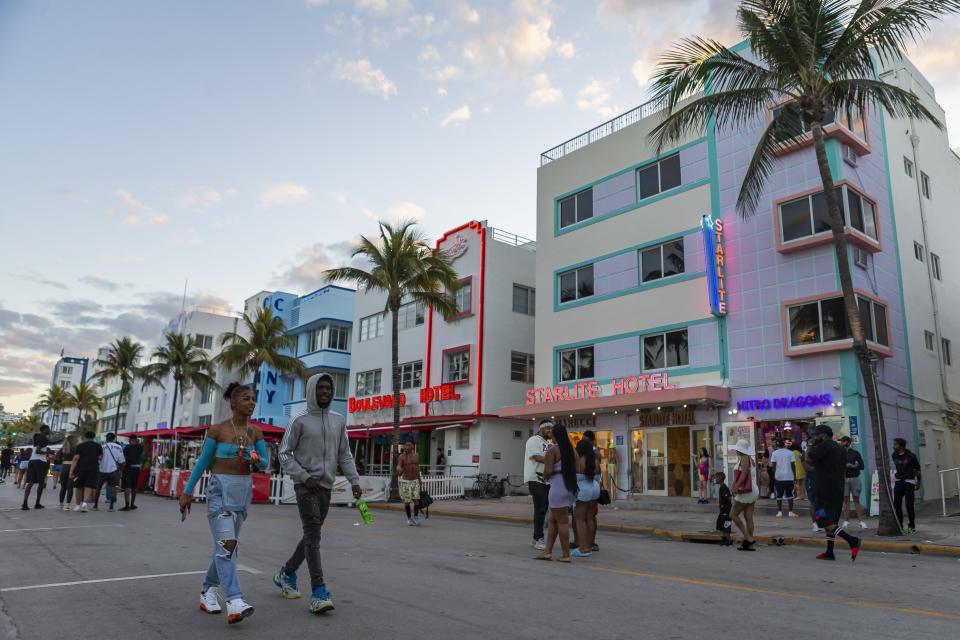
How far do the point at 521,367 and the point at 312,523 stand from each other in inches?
Result: 1055

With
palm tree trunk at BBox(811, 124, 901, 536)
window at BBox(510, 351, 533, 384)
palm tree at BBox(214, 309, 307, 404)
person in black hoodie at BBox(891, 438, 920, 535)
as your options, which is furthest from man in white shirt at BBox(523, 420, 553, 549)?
palm tree at BBox(214, 309, 307, 404)

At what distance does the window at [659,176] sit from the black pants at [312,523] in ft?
68.0

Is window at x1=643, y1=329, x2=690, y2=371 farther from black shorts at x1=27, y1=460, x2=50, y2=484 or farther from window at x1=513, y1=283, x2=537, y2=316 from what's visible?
black shorts at x1=27, y1=460, x2=50, y2=484

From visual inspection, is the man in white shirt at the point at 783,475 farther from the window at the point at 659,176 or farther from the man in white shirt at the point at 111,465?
the man in white shirt at the point at 111,465

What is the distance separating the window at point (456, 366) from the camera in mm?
31466

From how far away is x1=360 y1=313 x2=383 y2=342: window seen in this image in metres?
38.8

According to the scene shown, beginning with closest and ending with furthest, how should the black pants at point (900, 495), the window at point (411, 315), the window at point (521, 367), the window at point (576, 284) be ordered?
the black pants at point (900, 495), the window at point (576, 284), the window at point (521, 367), the window at point (411, 315)

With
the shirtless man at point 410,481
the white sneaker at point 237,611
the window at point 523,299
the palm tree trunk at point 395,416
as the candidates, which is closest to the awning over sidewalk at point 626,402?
the palm tree trunk at point 395,416

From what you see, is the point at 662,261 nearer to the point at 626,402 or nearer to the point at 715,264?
the point at 715,264

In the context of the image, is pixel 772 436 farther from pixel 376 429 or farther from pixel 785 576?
pixel 376 429

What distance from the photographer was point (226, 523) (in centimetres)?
540

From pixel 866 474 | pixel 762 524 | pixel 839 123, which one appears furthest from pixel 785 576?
pixel 839 123

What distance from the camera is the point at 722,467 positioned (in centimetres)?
2056

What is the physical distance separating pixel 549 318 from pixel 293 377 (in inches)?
913
